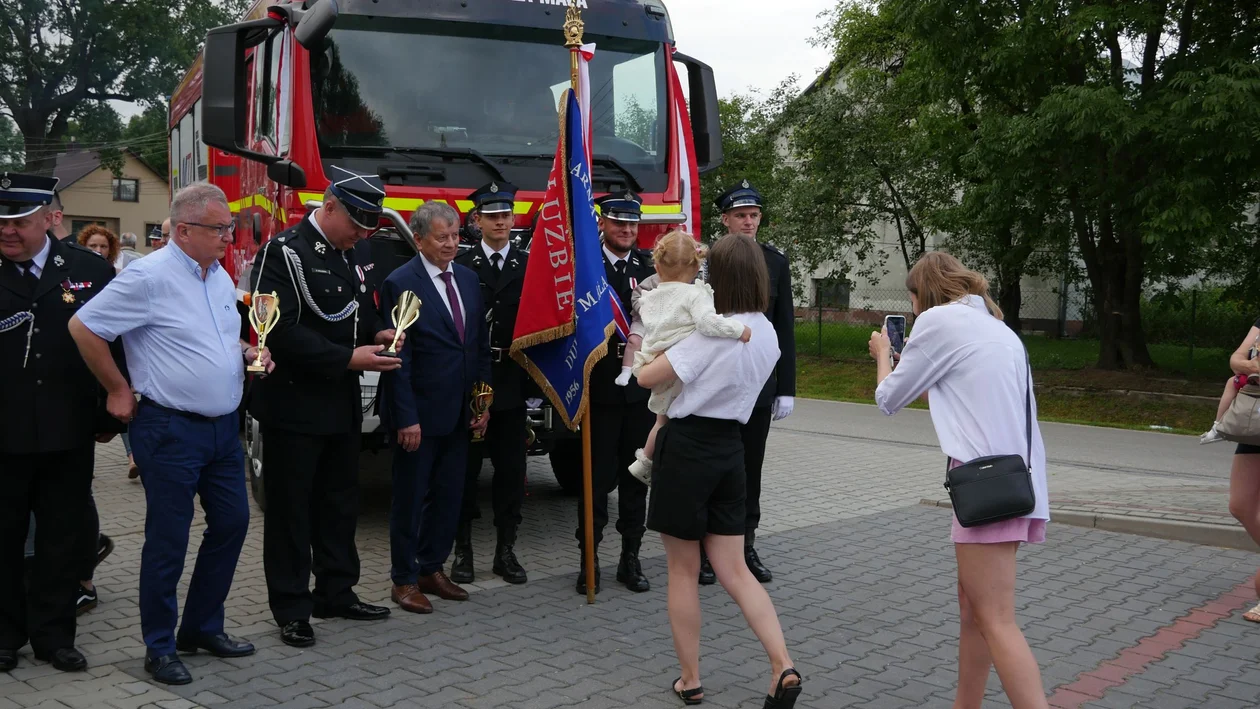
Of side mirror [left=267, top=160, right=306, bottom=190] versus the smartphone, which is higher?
side mirror [left=267, top=160, right=306, bottom=190]

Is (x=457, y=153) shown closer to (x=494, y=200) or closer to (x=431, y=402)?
(x=494, y=200)

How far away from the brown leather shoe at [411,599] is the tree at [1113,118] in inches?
522

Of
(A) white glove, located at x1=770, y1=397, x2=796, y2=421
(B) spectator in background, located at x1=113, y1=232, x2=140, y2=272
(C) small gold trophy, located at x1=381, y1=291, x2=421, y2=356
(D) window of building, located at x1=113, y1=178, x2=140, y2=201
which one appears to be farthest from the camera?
(D) window of building, located at x1=113, y1=178, x2=140, y2=201

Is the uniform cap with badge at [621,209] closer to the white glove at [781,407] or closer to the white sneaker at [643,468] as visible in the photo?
the white glove at [781,407]

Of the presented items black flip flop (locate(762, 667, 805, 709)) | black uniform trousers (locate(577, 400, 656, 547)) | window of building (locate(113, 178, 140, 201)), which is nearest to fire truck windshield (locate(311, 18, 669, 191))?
black uniform trousers (locate(577, 400, 656, 547))

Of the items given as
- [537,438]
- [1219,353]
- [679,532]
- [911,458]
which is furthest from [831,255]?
→ [679,532]

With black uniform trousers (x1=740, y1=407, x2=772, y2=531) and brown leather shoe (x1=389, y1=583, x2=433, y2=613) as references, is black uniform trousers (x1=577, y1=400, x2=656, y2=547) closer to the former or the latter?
black uniform trousers (x1=740, y1=407, x2=772, y2=531)

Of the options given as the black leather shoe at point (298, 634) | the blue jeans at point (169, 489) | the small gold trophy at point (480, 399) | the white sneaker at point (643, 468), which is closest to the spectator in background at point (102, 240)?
the small gold trophy at point (480, 399)

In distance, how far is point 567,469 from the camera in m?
8.98

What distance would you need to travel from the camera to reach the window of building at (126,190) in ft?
211

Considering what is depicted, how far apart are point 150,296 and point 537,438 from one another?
2974 millimetres

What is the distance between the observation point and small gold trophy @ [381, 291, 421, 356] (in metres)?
5.47

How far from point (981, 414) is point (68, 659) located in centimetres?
381

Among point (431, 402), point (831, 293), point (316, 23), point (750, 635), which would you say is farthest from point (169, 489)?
point (831, 293)
